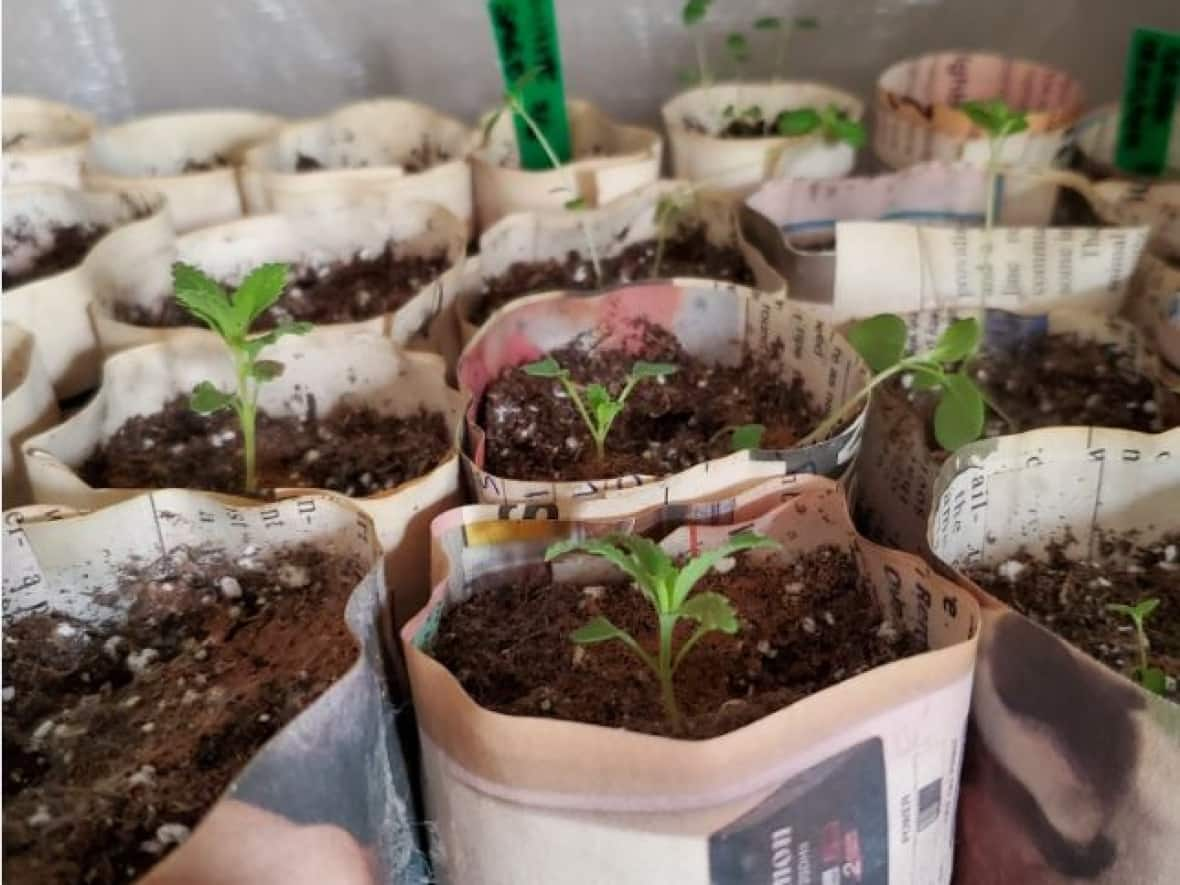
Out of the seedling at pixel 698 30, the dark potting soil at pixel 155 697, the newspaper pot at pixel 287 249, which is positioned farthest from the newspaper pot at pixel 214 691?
the seedling at pixel 698 30

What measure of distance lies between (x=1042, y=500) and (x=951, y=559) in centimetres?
10

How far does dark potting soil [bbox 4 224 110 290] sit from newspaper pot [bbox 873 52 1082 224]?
39.1 inches

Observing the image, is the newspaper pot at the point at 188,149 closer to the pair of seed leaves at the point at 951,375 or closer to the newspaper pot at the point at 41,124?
the newspaper pot at the point at 41,124

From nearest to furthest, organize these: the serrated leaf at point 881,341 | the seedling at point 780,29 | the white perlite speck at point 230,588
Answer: the white perlite speck at point 230,588 < the serrated leaf at point 881,341 < the seedling at point 780,29

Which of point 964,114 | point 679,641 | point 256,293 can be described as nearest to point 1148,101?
point 964,114

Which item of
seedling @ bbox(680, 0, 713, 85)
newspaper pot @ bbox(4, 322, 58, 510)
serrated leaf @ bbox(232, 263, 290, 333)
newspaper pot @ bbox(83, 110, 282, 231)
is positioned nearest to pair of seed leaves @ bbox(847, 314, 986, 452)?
serrated leaf @ bbox(232, 263, 290, 333)

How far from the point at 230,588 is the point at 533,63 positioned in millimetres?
707

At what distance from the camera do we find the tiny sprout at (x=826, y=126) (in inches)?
49.2

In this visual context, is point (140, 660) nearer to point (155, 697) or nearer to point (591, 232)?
point (155, 697)

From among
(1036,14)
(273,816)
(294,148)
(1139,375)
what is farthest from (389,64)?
(273,816)

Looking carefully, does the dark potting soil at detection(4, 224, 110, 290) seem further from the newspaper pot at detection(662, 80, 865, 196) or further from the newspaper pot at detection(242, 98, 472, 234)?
the newspaper pot at detection(662, 80, 865, 196)

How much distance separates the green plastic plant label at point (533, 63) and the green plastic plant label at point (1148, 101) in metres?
0.67

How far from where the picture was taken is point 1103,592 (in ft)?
2.59

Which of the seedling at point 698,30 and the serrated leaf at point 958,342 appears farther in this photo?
the seedling at point 698,30
